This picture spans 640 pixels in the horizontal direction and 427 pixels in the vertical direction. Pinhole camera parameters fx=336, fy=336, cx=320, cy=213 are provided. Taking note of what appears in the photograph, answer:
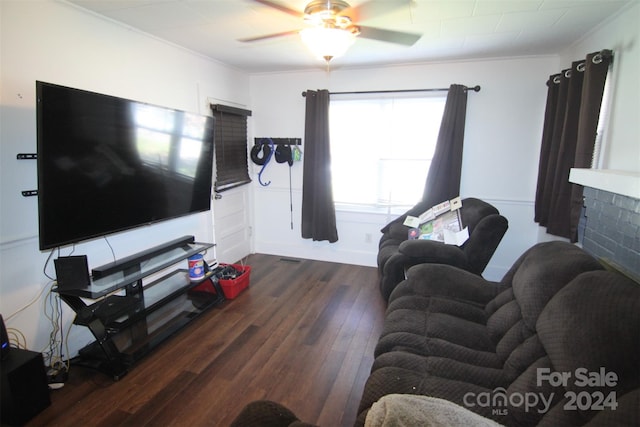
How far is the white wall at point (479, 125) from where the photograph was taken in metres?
3.34

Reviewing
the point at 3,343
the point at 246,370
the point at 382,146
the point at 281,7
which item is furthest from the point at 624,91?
the point at 3,343

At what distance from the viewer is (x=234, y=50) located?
3.13 metres

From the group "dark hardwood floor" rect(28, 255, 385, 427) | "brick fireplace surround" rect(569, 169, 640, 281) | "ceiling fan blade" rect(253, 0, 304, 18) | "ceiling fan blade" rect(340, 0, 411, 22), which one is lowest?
"dark hardwood floor" rect(28, 255, 385, 427)

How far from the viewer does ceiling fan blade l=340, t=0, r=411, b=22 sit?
201 centimetres

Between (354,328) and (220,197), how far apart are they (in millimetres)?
2018

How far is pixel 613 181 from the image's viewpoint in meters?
1.63

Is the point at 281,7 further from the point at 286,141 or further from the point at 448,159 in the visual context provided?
the point at 448,159

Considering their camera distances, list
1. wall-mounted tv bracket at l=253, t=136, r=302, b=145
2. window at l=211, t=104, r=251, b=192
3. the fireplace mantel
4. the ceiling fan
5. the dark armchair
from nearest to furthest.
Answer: the fireplace mantel < the ceiling fan < the dark armchair < window at l=211, t=104, r=251, b=192 < wall-mounted tv bracket at l=253, t=136, r=302, b=145

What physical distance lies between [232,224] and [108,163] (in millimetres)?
1986

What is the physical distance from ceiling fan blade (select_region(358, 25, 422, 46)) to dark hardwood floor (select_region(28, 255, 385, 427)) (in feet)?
7.43

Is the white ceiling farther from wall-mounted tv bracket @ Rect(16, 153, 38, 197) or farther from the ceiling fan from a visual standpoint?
wall-mounted tv bracket @ Rect(16, 153, 38, 197)

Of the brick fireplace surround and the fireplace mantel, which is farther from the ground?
the fireplace mantel

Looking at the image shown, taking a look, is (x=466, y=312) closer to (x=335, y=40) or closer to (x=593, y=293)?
(x=593, y=293)

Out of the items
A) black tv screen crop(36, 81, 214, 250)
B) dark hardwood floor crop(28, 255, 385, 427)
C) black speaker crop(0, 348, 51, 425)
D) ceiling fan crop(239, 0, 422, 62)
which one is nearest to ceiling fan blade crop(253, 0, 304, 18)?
ceiling fan crop(239, 0, 422, 62)
